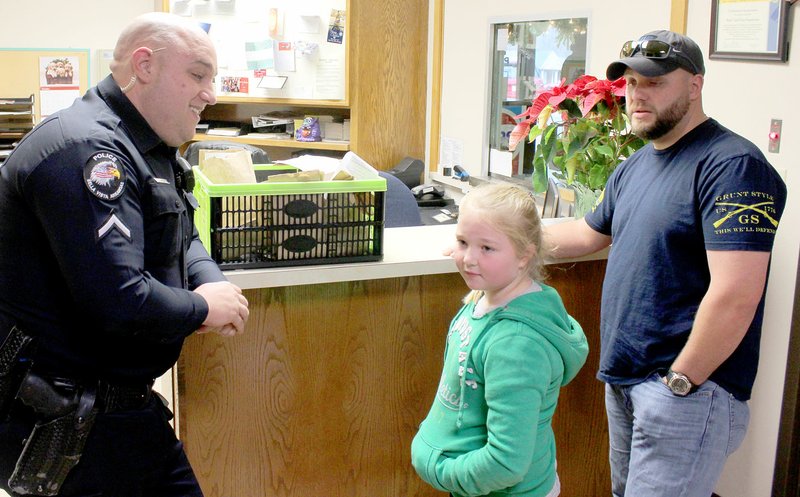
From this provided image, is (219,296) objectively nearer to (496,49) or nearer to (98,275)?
(98,275)

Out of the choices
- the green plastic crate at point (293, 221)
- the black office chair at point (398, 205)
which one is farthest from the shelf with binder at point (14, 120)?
the green plastic crate at point (293, 221)

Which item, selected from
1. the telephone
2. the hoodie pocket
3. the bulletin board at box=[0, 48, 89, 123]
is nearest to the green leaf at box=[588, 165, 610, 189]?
the hoodie pocket

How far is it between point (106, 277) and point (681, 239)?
46.1 inches

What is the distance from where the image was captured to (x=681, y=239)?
1.78 metres

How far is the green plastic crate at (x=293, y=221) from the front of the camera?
6.14 ft

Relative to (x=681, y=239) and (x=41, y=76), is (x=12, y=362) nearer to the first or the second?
(x=681, y=239)

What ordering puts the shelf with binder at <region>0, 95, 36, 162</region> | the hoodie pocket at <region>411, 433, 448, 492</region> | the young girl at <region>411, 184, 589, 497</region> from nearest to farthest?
the young girl at <region>411, 184, 589, 497</region> < the hoodie pocket at <region>411, 433, 448, 492</region> < the shelf with binder at <region>0, 95, 36, 162</region>

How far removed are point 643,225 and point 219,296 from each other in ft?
3.07

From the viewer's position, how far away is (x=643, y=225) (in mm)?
1841

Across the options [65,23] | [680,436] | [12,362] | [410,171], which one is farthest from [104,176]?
[65,23]

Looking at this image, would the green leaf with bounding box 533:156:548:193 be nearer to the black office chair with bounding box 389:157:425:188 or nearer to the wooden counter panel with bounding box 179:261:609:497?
the wooden counter panel with bounding box 179:261:609:497

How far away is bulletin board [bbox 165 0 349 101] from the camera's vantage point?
4910 millimetres

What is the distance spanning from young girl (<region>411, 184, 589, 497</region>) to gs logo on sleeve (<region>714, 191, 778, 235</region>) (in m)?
0.37

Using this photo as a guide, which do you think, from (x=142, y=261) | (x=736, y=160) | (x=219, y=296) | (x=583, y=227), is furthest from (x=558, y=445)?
(x=142, y=261)
